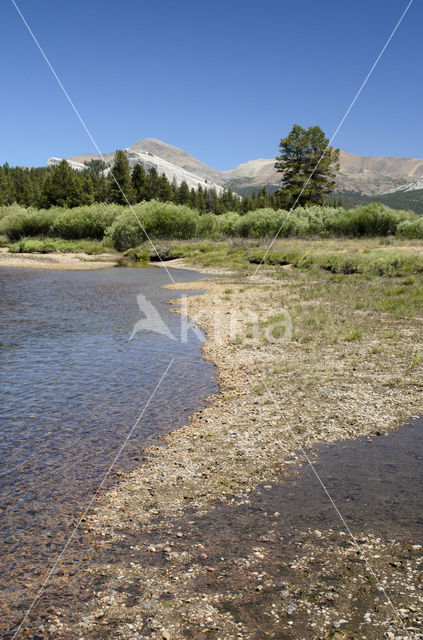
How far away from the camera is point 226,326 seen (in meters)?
20.8

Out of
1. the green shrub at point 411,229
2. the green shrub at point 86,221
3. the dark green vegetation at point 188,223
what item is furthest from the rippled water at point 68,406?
the green shrub at point 86,221

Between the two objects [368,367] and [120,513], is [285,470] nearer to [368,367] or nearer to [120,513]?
[120,513]

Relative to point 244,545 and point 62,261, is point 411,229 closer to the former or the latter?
point 62,261

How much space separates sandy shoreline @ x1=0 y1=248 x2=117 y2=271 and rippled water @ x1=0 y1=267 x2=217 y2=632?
35.6 metres

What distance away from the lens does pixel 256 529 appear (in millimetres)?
6391

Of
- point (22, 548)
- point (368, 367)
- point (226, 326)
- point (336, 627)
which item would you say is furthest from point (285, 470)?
point (226, 326)

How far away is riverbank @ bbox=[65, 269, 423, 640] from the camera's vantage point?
483 cm

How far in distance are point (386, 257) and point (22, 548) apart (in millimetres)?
37808

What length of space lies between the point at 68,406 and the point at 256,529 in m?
6.35

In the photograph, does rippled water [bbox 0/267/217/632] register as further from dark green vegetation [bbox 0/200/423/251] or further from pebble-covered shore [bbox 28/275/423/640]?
dark green vegetation [bbox 0/200/423/251]

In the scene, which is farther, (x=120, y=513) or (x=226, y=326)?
(x=226, y=326)

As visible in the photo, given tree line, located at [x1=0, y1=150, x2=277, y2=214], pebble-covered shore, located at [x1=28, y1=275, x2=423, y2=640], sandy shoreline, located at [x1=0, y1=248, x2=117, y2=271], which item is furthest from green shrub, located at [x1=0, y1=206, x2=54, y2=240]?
pebble-covered shore, located at [x1=28, y1=275, x2=423, y2=640]

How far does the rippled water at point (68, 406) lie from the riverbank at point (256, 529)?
69cm

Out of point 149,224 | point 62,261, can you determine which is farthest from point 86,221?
point 62,261
